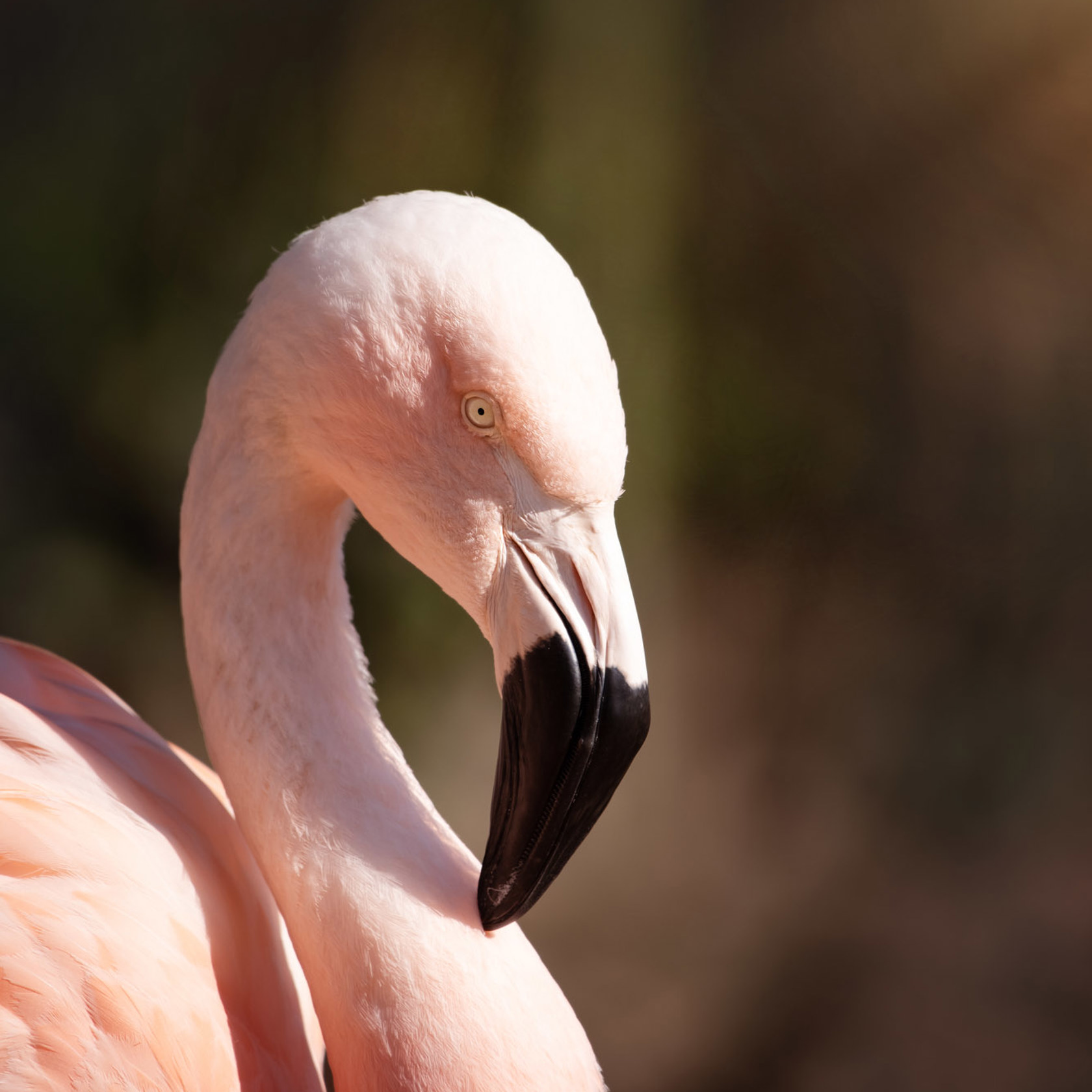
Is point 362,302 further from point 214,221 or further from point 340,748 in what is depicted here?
point 214,221

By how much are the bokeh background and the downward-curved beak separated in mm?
1358

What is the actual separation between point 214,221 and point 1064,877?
7.30 ft

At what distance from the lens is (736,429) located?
2.12 metres

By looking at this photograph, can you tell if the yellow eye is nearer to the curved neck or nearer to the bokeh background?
the curved neck

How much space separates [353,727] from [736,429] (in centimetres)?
136

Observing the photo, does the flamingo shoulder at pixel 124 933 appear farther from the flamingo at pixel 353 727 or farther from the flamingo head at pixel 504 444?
the flamingo head at pixel 504 444

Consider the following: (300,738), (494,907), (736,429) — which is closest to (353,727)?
(300,738)

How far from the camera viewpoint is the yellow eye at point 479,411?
787 mm

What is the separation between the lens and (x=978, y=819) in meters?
2.05

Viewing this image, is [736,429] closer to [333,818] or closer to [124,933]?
[333,818]

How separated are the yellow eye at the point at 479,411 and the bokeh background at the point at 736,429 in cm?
138

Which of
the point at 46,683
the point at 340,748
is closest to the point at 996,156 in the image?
the point at 340,748

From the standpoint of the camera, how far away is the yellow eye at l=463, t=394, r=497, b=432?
787mm

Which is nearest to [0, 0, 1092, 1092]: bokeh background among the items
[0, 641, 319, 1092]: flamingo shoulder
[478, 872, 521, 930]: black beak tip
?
[0, 641, 319, 1092]: flamingo shoulder
